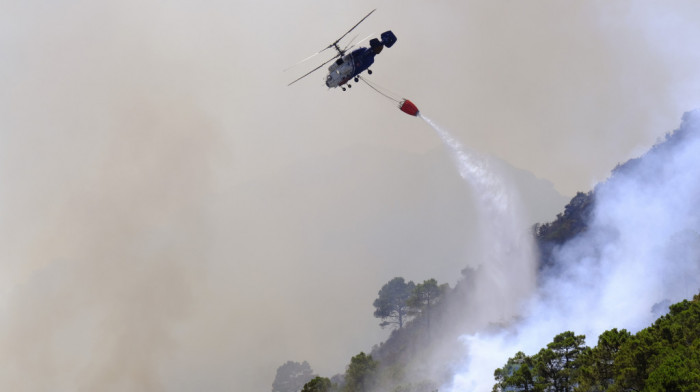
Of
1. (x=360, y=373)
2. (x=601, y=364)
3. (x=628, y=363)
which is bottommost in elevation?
(x=628, y=363)

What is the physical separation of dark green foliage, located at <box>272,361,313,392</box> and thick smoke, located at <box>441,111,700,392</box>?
6226 cm

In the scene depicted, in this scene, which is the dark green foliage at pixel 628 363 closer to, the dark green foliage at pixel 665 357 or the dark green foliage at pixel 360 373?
the dark green foliage at pixel 665 357

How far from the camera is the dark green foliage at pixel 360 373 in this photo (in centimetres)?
8806

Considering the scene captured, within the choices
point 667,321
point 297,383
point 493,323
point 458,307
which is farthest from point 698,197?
point 297,383

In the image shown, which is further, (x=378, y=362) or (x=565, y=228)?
(x=565, y=228)

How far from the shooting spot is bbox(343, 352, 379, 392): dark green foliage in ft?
289

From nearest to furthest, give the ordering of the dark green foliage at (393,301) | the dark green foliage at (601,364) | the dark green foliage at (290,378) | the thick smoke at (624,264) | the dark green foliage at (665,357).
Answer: the dark green foliage at (665,357)
the dark green foliage at (601,364)
the thick smoke at (624,264)
the dark green foliage at (393,301)
the dark green foliage at (290,378)

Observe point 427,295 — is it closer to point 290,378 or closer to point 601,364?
point 290,378

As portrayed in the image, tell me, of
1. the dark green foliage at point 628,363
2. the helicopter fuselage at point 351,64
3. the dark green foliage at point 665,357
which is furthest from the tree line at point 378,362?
the dark green foliage at point 665,357

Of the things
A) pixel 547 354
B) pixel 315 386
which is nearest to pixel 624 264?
pixel 547 354

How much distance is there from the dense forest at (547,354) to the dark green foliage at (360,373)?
0.45 feet

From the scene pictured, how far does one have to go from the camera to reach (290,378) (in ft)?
511

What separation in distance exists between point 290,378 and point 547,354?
111m

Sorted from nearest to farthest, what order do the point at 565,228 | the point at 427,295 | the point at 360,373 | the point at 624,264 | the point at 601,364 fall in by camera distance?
the point at 601,364
the point at 360,373
the point at 624,264
the point at 565,228
the point at 427,295
